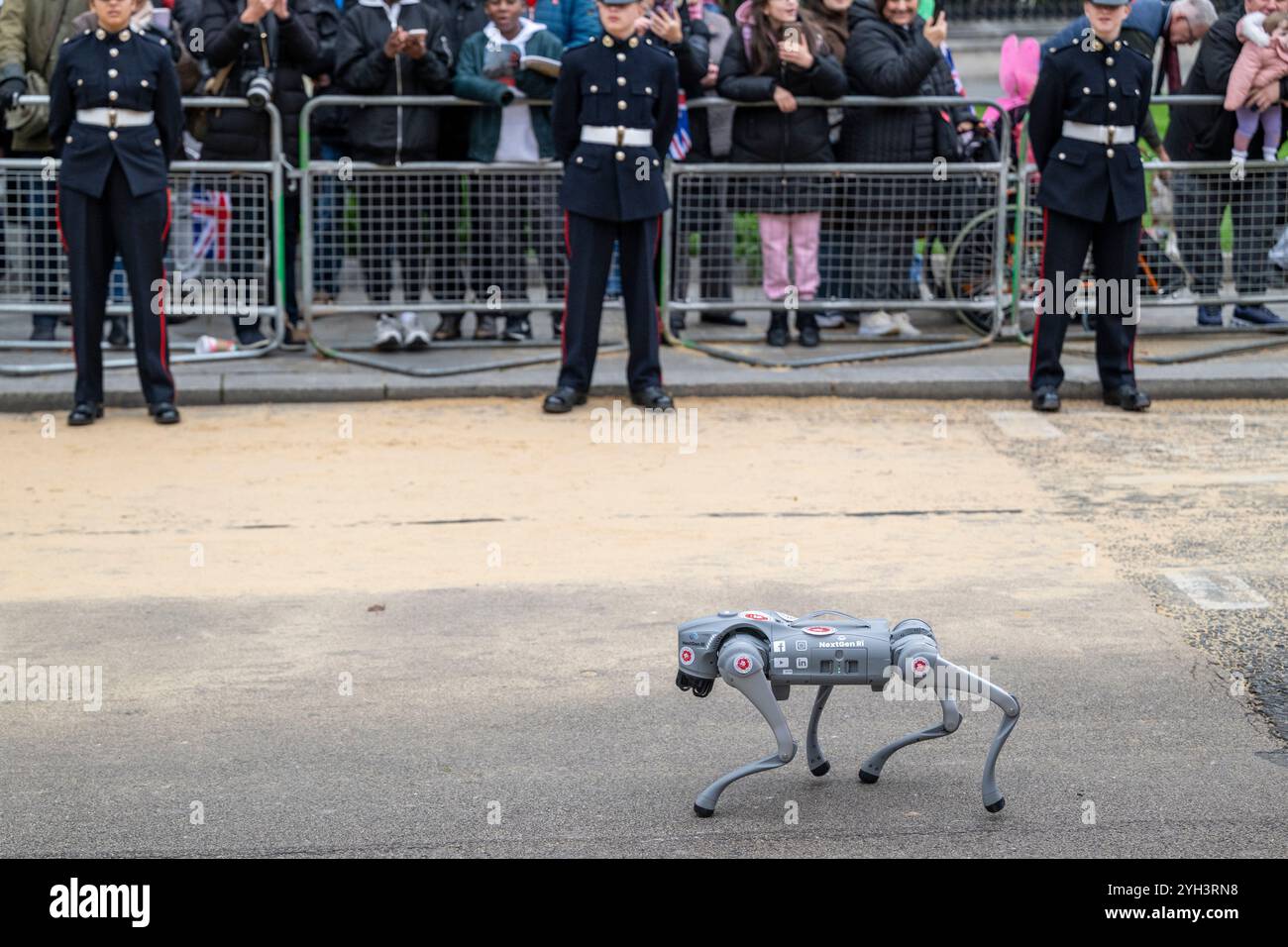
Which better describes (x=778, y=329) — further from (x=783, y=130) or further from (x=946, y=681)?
(x=946, y=681)

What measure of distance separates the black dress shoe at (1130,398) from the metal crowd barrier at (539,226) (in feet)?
5.13

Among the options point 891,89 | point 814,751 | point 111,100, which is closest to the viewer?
point 814,751

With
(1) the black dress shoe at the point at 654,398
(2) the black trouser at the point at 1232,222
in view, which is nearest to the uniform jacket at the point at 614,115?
(1) the black dress shoe at the point at 654,398

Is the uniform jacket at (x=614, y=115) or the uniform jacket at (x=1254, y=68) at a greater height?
the uniform jacket at (x=1254, y=68)

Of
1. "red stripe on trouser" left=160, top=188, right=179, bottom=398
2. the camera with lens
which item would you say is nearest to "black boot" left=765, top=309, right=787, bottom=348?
the camera with lens

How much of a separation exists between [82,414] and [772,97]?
4.41 m

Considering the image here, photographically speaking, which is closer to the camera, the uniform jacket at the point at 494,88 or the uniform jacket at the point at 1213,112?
the uniform jacket at the point at 494,88

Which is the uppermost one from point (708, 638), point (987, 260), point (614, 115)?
point (614, 115)

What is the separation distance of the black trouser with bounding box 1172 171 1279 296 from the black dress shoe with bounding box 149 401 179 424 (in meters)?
6.31

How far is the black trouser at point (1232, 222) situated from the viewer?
39.5 feet

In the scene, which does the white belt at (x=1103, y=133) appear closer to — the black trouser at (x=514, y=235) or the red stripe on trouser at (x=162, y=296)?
the black trouser at (x=514, y=235)

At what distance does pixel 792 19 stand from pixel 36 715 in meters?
7.10

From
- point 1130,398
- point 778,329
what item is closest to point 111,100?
point 778,329

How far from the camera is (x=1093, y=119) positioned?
34.0ft
